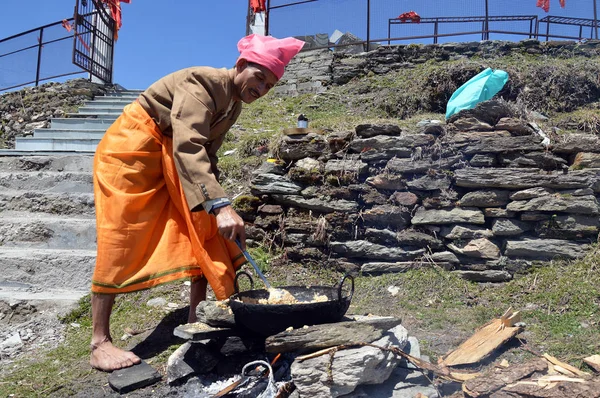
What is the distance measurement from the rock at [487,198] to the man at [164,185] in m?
2.17

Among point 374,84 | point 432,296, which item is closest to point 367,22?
point 374,84

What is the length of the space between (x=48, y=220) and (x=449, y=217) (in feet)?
12.8

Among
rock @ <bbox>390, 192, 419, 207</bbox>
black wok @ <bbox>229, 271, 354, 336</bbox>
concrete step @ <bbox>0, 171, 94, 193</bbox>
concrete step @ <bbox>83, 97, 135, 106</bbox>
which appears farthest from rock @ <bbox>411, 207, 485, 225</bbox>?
concrete step @ <bbox>83, 97, 135, 106</bbox>

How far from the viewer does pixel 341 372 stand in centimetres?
224

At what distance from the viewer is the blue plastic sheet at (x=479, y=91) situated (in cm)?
538

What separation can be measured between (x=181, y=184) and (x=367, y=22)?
8183 millimetres

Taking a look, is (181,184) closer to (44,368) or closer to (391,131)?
(44,368)

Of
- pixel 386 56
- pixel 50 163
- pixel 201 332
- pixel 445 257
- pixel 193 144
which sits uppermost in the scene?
pixel 386 56

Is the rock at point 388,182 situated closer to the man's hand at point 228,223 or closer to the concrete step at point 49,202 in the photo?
the man's hand at point 228,223

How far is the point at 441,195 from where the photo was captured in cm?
424

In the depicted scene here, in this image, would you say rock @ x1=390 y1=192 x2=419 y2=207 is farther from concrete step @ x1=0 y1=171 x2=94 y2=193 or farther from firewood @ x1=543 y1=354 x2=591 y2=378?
concrete step @ x1=0 y1=171 x2=94 y2=193

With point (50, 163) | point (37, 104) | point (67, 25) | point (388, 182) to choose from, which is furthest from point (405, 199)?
point (67, 25)

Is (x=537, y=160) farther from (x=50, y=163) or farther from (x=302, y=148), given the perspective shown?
(x=50, y=163)

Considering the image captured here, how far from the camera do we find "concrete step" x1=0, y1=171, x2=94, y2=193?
17.7 ft
